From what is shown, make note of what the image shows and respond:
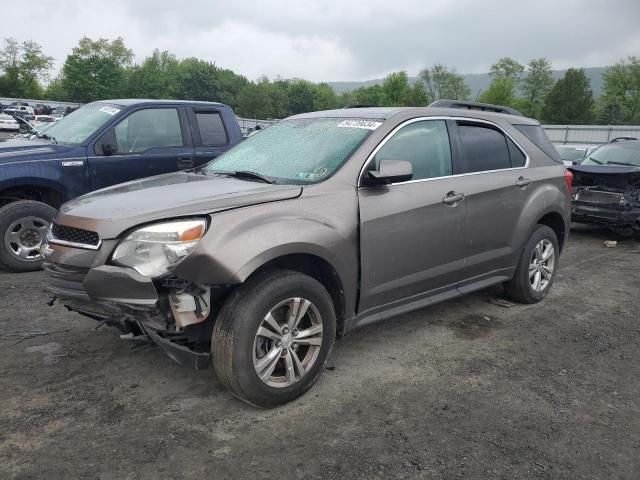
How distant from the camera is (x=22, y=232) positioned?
5855 mm

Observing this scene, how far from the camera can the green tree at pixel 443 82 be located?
92875mm

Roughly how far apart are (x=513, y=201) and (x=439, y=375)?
5.91 ft

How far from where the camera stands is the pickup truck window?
626 centimetres

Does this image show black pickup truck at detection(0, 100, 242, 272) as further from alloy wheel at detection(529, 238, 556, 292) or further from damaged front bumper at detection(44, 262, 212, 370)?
alloy wheel at detection(529, 238, 556, 292)

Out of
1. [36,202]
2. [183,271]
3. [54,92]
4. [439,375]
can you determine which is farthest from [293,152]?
[54,92]

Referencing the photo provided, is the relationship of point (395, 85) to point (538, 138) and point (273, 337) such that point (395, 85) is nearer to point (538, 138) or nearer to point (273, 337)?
point (538, 138)

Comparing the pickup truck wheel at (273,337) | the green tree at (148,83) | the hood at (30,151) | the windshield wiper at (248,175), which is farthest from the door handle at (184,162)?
the green tree at (148,83)

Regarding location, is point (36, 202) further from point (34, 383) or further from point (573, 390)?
point (573, 390)

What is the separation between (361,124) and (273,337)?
1701 mm

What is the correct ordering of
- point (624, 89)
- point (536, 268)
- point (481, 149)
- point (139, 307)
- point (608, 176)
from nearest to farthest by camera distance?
1. point (139, 307)
2. point (481, 149)
3. point (536, 268)
4. point (608, 176)
5. point (624, 89)

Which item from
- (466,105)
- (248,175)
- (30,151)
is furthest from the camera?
(30,151)

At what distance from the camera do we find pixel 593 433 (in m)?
3.04

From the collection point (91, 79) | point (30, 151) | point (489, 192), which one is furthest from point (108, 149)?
point (91, 79)

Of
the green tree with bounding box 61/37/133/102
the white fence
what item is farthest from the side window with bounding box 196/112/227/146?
the green tree with bounding box 61/37/133/102
